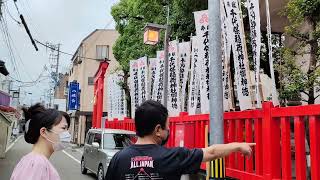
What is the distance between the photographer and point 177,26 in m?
14.7

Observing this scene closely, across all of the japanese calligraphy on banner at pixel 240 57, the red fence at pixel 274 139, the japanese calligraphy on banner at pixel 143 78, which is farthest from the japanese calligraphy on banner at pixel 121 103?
the japanese calligraphy on banner at pixel 240 57

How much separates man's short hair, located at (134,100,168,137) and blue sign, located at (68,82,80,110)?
117ft

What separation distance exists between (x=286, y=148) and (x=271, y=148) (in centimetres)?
31

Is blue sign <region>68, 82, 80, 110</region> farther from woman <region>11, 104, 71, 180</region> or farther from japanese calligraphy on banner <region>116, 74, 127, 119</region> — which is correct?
woman <region>11, 104, 71, 180</region>

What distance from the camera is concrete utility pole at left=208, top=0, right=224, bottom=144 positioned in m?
6.09

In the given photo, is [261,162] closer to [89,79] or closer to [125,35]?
[125,35]

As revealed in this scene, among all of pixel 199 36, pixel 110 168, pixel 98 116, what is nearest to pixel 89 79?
pixel 98 116

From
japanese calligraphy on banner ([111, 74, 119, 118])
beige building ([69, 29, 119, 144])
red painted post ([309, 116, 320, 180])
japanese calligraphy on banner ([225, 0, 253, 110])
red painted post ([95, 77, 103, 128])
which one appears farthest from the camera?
beige building ([69, 29, 119, 144])

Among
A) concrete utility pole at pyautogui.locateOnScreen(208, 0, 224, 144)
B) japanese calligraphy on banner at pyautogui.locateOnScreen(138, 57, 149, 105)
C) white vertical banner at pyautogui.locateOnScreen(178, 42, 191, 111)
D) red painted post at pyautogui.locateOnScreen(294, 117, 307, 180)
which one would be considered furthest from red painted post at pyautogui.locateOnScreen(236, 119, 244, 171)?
japanese calligraphy on banner at pyautogui.locateOnScreen(138, 57, 149, 105)

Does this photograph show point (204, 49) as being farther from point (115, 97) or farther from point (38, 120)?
point (115, 97)

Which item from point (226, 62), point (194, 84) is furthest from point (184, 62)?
point (226, 62)

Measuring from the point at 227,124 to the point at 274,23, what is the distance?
814 cm

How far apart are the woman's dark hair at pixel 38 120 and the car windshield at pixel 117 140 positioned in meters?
A: 10.6

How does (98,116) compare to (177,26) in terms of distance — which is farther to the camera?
(98,116)
